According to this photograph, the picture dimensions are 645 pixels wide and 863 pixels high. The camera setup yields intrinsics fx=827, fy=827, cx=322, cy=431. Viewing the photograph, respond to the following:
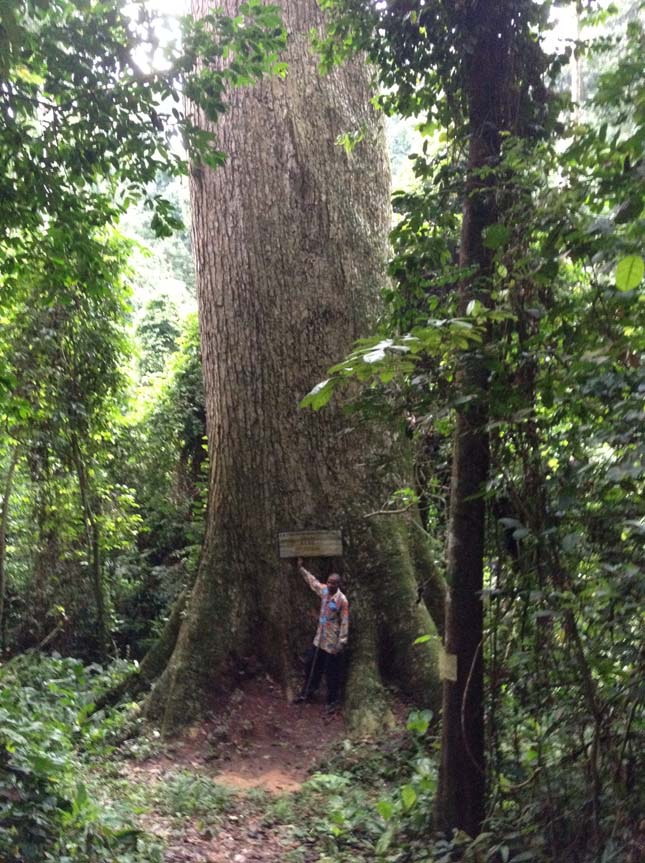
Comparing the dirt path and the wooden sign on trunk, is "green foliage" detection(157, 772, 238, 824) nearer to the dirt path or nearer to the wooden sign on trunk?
the dirt path

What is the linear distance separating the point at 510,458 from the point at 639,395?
92cm

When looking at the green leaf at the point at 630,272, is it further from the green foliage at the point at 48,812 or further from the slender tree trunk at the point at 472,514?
the green foliage at the point at 48,812

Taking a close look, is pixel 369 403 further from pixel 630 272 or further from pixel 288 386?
pixel 288 386

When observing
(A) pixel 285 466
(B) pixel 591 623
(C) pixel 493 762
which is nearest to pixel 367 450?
(A) pixel 285 466

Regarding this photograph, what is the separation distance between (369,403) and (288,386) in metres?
3.76

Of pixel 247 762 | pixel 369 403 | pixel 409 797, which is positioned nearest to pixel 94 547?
pixel 247 762

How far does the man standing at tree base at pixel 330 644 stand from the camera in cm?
729

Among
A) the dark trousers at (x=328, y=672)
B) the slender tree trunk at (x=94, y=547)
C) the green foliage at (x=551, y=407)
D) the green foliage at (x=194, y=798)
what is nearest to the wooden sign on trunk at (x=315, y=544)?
the dark trousers at (x=328, y=672)

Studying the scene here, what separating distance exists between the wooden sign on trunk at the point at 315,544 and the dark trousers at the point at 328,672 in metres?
0.87

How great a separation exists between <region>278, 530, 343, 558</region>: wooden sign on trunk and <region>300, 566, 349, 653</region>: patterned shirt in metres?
0.36

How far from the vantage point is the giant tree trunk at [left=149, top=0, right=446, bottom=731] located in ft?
24.4

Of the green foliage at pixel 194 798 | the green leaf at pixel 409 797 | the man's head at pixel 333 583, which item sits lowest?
the green foliage at pixel 194 798

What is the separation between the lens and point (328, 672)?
7.36 metres

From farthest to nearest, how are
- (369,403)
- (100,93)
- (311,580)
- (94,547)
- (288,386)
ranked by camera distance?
1. (94,547)
2. (288,386)
3. (311,580)
4. (100,93)
5. (369,403)
